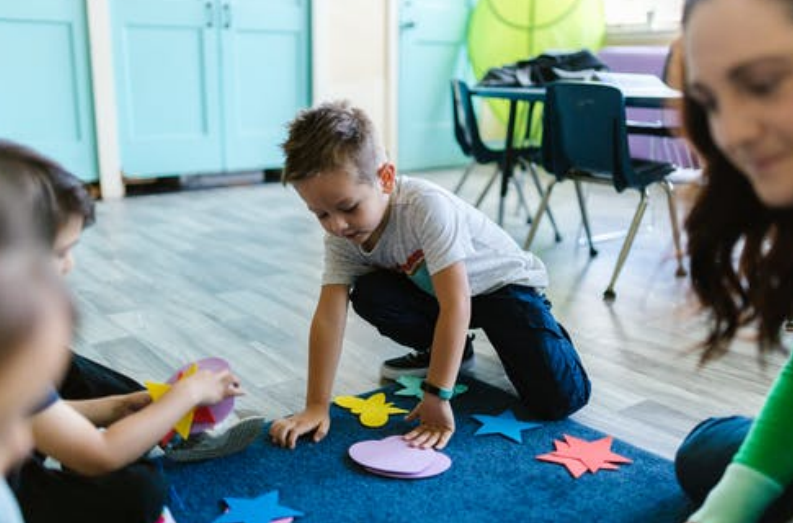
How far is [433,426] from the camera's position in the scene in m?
1.35

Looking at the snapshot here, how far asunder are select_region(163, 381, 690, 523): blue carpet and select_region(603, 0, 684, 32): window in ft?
12.0

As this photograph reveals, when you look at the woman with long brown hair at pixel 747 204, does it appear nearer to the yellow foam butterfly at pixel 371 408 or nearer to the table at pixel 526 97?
the yellow foam butterfly at pixel 371 408

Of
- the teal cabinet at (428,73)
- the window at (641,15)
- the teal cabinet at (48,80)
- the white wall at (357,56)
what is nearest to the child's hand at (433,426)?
the teal cabinet at (48,80)

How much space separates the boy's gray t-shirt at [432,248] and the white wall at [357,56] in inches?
117

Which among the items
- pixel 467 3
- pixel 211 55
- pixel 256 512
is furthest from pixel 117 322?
pixel 467 3

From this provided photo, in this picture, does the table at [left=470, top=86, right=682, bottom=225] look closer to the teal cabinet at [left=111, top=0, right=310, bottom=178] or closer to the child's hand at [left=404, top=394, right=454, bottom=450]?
the child's hand at [left=404, top=394, right=454, bottom=450]

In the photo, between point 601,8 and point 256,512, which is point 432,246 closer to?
point 256,512

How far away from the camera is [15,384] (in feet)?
1.31

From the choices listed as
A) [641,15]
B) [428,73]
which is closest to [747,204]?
[428,73]

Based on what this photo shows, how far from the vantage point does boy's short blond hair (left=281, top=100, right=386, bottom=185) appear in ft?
4.02

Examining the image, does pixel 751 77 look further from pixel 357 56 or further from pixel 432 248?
pixel 357 56

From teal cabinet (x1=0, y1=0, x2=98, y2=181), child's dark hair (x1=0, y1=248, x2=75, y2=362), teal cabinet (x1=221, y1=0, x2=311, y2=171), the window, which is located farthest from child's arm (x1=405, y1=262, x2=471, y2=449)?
the window

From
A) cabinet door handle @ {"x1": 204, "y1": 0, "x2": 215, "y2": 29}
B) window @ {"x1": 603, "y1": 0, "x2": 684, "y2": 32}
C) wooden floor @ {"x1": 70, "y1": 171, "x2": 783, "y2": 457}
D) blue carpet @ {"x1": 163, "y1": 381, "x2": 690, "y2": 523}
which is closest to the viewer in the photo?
blue carpet @ {"x1": 163, "y1": 381, "x2": 690, "y2": 523}

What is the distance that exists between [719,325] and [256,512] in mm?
687
